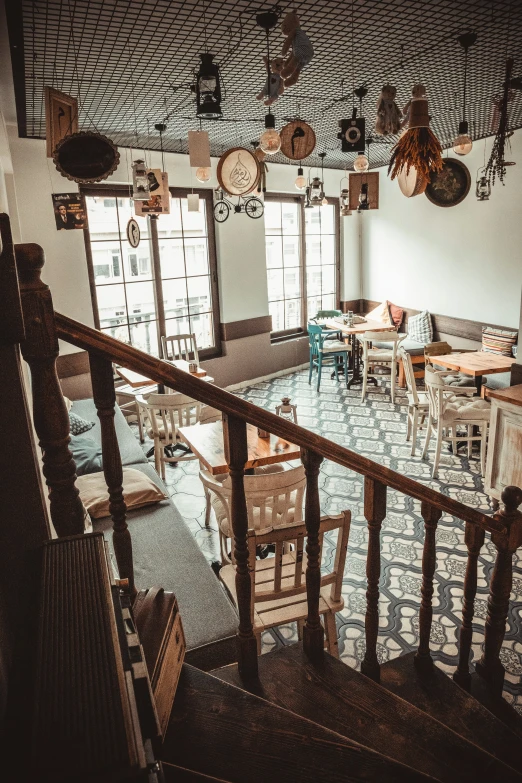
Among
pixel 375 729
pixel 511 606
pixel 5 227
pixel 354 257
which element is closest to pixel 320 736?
pixel 375 729

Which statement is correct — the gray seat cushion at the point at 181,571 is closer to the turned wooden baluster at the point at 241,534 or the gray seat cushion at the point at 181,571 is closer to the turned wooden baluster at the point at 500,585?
the turned wooden baluster at the point at 241,534

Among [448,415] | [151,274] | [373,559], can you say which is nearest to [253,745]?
[373,559]

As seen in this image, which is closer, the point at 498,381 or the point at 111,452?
the point at 111,452

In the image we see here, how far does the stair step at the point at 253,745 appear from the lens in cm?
98

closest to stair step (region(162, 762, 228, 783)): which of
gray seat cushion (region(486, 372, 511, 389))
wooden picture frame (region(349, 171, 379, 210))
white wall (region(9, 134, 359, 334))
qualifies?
wooden picture frame (region(349, 171, 379, 210))

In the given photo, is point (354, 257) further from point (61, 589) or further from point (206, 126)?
point (61, 589)

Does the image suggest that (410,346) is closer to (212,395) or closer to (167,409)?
(167,409)

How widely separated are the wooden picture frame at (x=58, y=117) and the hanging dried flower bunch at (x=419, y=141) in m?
1.96

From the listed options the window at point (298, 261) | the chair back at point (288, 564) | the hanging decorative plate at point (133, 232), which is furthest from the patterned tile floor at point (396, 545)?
the hanging decorative plate at point (133, 232)

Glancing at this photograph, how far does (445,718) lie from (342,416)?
5113 millimetres

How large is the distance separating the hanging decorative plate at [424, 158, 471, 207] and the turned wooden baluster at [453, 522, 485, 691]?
5749mm

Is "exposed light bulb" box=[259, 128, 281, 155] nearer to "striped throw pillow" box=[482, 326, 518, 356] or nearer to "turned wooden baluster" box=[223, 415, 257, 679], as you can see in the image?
"turned wooden baluster" box=[223, 415, 257, 679]

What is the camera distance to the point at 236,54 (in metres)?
3.71

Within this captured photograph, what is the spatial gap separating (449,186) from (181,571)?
6014 millimetres
